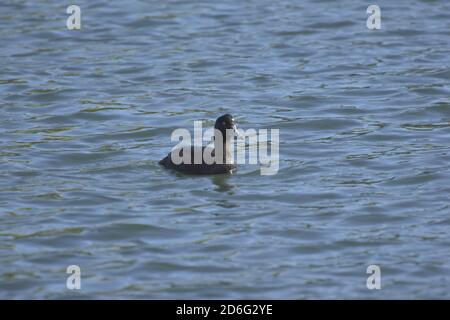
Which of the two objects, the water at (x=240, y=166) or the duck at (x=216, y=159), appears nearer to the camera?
the water at (x=240, y=166)

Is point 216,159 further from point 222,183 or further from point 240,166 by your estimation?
point 240,166

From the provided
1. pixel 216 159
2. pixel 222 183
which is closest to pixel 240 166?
pixel 216 159

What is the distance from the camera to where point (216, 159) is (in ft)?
44.0

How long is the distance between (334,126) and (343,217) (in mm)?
3910

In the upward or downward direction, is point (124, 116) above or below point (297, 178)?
above

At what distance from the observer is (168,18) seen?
22484 millimetres

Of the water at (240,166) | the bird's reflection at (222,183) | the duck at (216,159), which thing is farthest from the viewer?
the duck at (216,159)

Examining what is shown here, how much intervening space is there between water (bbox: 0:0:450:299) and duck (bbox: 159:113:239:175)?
0.43ft

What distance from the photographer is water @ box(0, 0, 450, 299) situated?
10.7m

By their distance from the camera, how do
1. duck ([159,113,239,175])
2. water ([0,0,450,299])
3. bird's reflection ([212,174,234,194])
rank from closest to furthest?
water ([0,0,450,299]) → bird's reflection ([212,174,234,194]) → duck ([159,113,239,175])

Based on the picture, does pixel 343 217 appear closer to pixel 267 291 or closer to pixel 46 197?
pixel 267 291

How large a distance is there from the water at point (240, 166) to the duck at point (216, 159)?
132 mm

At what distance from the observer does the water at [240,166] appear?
1070cm

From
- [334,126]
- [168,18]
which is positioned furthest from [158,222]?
[168,18]
